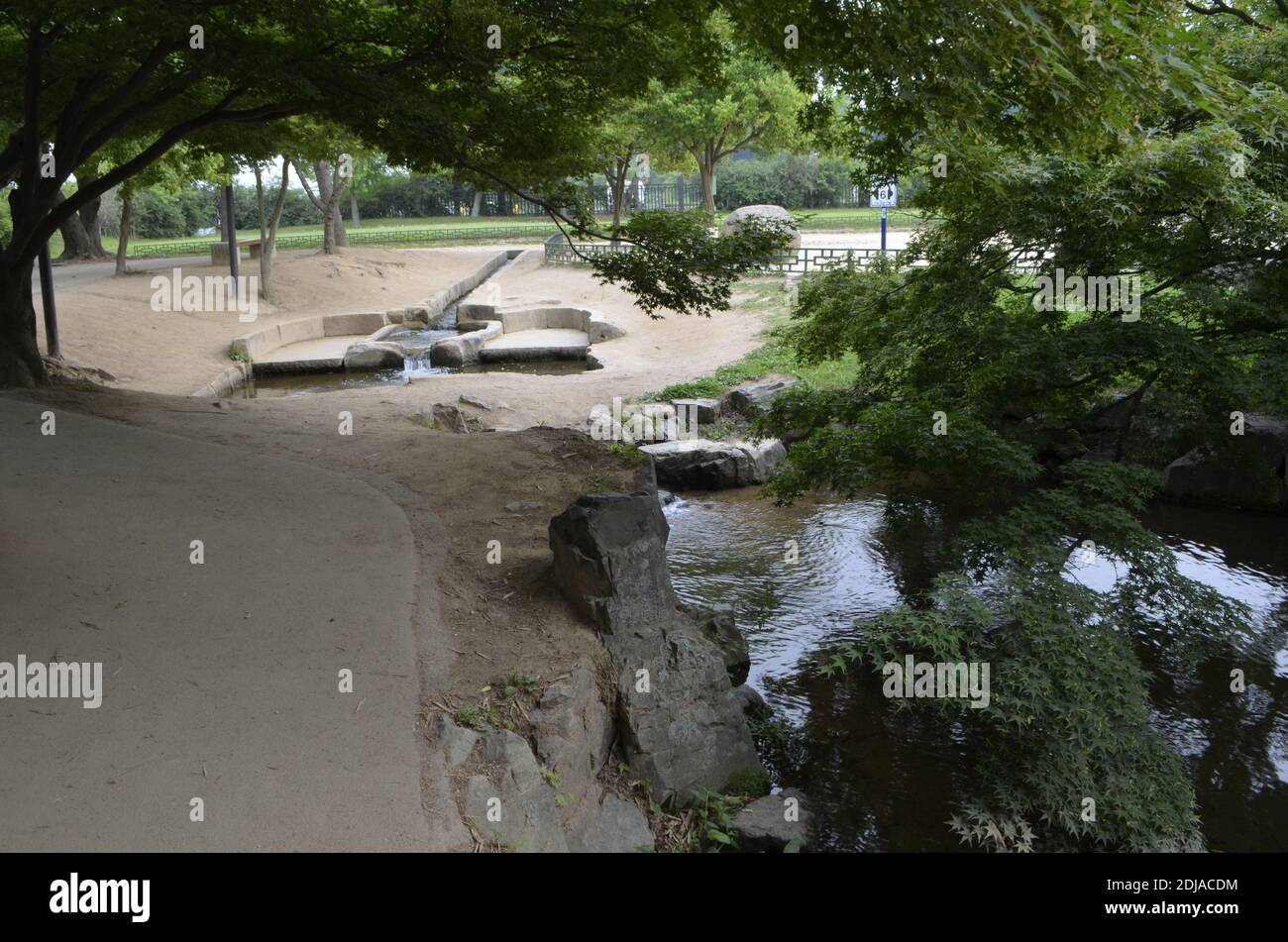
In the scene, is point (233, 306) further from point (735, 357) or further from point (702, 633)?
point (702, 633)

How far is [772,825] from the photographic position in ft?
24.1

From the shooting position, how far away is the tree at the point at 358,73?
37.3ft

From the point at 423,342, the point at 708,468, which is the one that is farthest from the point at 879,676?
the point at 423,342

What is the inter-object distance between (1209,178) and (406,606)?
25.4ft

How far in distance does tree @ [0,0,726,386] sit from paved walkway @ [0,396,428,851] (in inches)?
180

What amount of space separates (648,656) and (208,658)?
9.77 feet

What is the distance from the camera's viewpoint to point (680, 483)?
16484mm

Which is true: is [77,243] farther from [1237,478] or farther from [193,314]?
[1237,478]

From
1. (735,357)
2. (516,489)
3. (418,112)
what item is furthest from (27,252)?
(735,357)

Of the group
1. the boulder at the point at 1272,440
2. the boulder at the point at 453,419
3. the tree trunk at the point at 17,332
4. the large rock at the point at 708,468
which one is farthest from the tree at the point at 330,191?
the boulder at the point at 1272,440

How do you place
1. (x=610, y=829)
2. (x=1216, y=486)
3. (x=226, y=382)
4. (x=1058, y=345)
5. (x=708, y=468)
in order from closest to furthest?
1. (x=610, y=829)
2. (x=1058, y=345)
3. (x=1216, y=486)
4. (x=708, y=468)
5. (x=226, y=382)

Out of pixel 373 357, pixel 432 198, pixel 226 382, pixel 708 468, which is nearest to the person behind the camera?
pixel 708 468

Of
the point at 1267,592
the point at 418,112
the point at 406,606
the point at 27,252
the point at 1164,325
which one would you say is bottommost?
the point at 1267,592

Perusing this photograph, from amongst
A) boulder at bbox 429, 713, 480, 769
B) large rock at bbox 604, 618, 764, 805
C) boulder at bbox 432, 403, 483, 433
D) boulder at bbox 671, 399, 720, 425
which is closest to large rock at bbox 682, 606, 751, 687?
large rock at bbox 604, 618, 764, 805
